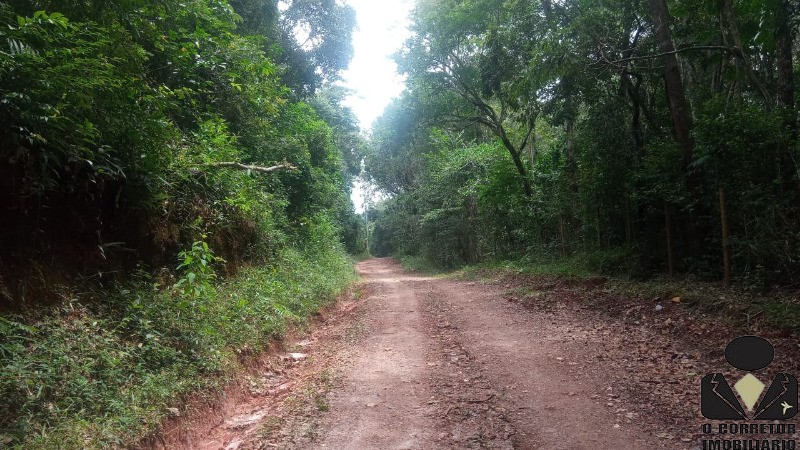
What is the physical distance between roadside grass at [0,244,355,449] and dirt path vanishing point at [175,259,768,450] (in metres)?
0.54

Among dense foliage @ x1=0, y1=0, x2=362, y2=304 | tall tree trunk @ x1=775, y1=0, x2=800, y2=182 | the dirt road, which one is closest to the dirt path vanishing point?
the dirt road

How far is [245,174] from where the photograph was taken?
930 centimetres

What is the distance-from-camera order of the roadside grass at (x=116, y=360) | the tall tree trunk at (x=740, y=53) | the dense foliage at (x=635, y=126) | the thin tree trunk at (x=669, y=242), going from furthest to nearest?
1. the thin tree trunk at (x=669, y=242)
2. the tall tree trunk at (x=740, y=53)
3. the dense foliage at (x=635, y=126)
4. the roadside grass at (x=116, y=360)

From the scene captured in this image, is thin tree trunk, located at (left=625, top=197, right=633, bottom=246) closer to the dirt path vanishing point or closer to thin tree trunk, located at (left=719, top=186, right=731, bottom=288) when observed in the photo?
thin tree trunk, located at (left=719, top=186, right=731, bottom=288)

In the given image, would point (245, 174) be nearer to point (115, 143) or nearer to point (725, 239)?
point (115, 143)

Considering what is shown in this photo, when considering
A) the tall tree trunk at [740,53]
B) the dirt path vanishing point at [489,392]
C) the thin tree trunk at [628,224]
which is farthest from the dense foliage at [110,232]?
the tall tree trunk at [740,53]

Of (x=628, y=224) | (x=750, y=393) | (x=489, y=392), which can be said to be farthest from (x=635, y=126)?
(x=489, y=392)

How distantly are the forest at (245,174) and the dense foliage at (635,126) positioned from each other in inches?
2.2

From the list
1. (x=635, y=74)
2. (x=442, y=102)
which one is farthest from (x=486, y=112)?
(x=635, y=74)

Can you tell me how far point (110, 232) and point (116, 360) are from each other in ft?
6.65

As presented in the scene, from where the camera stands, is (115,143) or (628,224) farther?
(628,224)

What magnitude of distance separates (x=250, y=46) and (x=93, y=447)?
9340 mm

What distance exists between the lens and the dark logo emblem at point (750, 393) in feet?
11.8

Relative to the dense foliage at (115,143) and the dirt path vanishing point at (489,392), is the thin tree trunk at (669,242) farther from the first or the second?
the dense foliage at (115,143)
